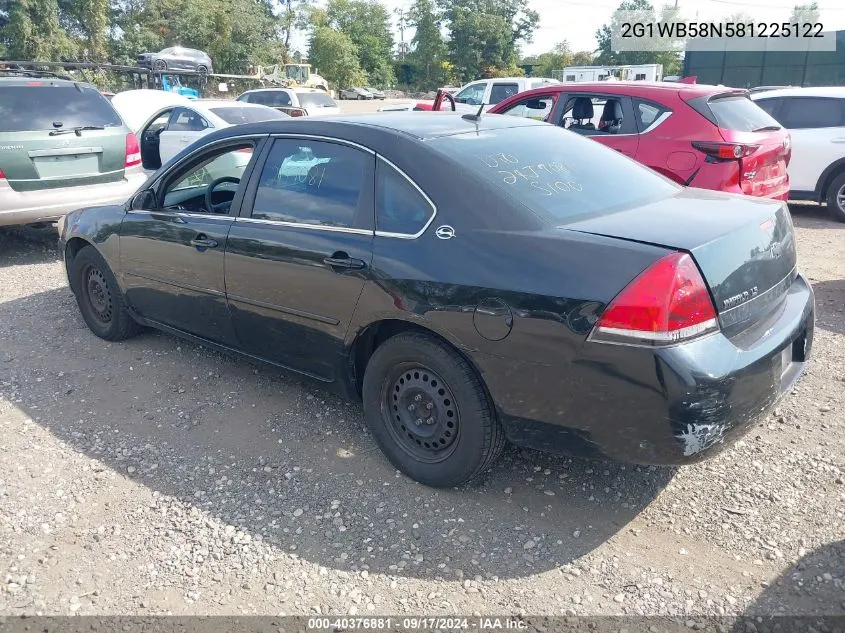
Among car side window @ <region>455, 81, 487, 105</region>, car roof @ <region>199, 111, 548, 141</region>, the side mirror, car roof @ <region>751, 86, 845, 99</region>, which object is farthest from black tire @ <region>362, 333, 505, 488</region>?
car side window @ <region>455, 81, 487, 105</region>

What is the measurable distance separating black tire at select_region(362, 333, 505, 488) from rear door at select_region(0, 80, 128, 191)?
5.45m

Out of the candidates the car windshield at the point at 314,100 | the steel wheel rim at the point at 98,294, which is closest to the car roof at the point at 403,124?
the steel wheel rim at the point at 98,294

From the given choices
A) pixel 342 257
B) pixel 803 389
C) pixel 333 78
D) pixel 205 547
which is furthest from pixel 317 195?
Result: pixel 333 78

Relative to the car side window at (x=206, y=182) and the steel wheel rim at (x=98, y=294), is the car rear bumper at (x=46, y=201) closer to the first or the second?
the steel wheel rim at (x=98, y=294)

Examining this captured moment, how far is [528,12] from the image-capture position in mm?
68375

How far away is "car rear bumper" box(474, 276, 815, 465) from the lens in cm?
249

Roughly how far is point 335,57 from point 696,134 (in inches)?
2448

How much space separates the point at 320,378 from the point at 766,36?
32.2 metres

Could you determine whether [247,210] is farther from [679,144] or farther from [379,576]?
[679,144]

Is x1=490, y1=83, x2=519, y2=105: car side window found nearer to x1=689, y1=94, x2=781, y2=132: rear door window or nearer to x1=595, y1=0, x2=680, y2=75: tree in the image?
x1=689, y1=94, x2=781, y2=132: rear door window

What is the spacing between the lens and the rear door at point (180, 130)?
35.9ft

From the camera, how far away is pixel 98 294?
5.10 metres

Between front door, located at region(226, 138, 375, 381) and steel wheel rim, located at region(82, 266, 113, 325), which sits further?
steel wheel rim, located at region(82, 266, 113, 325)

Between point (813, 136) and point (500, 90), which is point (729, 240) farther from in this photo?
point (500, 90)
